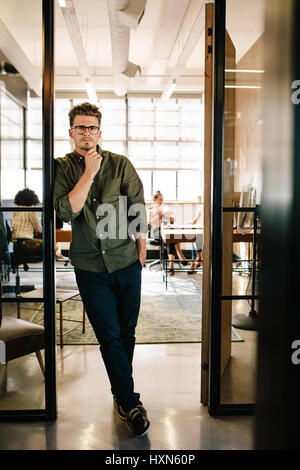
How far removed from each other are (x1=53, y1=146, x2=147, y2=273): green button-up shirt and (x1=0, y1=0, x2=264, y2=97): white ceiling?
74 cm

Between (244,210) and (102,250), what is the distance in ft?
3.01

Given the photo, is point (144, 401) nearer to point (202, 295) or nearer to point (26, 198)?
point (202, 295)

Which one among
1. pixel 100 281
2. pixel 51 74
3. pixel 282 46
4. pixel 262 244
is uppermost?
pixel 51 74

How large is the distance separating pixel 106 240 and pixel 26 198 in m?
0.57

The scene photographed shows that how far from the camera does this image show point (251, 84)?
2.66 meters

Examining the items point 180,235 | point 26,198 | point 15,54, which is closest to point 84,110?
point 26,198

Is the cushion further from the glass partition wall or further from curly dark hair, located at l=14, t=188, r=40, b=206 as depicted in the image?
the glass partition wall

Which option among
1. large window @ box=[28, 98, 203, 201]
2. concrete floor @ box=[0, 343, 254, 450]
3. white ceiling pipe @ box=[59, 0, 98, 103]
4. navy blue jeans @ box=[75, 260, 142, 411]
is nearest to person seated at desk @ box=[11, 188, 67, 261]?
navy blue jeans @ box=[75, 260, 142, 411]

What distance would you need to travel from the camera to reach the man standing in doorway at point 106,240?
2.07 m

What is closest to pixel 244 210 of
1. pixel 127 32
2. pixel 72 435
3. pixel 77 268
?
pixel 77 268

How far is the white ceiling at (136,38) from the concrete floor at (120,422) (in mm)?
2106

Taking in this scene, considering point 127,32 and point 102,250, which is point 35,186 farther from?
point 127,32

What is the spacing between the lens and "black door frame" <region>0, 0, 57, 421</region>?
7.06 ft

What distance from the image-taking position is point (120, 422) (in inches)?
85.8
